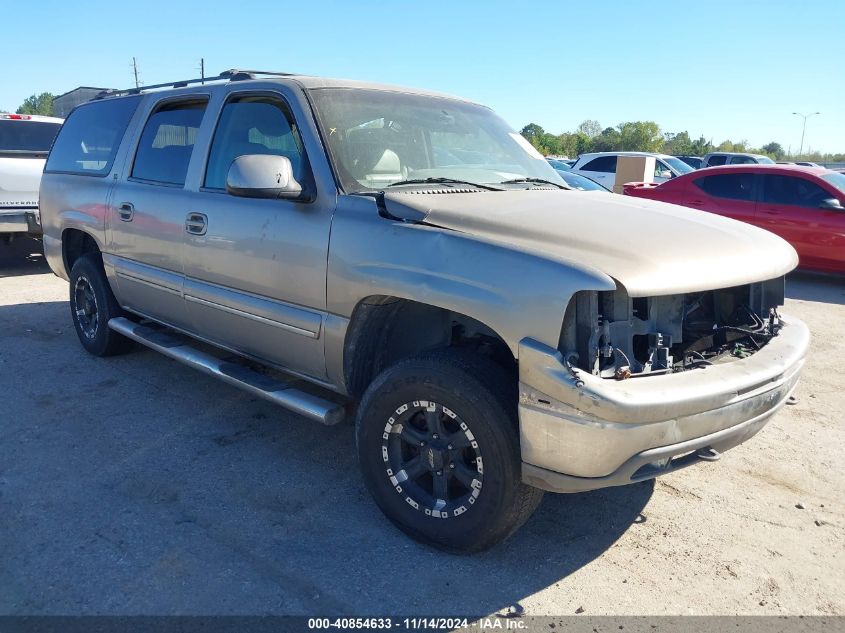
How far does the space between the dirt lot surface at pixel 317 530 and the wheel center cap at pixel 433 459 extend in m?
0.39

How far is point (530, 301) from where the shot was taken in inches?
99.9

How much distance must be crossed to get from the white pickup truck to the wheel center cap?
740 centimetres

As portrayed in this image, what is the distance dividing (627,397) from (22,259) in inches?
416

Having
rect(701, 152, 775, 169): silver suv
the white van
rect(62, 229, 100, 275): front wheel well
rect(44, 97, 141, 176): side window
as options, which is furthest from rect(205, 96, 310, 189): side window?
rect(701, 152, 775, 169): silver suv

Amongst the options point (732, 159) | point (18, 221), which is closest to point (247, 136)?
point (18, 221)

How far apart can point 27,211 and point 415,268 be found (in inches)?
302

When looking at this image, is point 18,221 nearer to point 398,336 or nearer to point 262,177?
point 262,177

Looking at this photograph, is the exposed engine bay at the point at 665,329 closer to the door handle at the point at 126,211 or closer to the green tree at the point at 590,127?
the door handle at the point at 126,211

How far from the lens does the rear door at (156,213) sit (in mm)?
4238

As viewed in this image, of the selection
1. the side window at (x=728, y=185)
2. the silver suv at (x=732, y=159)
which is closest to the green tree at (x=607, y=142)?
the silver suv at (x=732, y=159)

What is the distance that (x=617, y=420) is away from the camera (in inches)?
94.6

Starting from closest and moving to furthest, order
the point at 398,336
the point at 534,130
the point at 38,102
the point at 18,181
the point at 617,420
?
the point at 617,420 < the point at 398,336 < the point at 18,181 < the point at 534,130 < the point at 38,102

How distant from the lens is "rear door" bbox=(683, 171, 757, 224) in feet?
31.8

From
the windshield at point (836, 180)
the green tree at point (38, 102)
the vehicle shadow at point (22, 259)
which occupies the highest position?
the green tree at point (38, 102)
